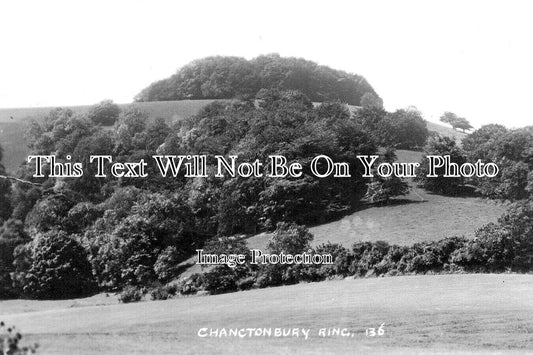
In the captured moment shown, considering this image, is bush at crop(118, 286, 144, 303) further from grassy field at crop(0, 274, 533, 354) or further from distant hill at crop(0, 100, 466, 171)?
distant hill at crop(0, 100, 466, 171)

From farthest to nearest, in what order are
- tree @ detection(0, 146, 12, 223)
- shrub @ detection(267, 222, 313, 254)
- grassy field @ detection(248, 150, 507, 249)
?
tree @ detection(0, 146, 12, 223)
grassy field @ detection(248, 150, 507, 249)
shrub @ detection(267, 222, 313, 254)

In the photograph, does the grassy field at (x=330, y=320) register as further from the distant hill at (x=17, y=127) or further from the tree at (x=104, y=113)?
the tree at (x=104, y=113)

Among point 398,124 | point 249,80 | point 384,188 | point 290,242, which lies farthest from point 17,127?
point 290,242

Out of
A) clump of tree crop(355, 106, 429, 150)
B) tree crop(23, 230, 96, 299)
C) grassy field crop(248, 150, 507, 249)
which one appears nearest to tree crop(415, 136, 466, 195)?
grassy field crop(248, 150, 507, 249)

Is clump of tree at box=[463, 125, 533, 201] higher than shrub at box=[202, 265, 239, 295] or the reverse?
higher

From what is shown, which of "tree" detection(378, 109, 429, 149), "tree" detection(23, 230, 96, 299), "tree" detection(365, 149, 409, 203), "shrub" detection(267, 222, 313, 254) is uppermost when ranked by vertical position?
"tree" detection(378, 109, 429, 149)

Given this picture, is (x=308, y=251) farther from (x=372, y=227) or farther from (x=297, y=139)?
(x=297, y=139)
